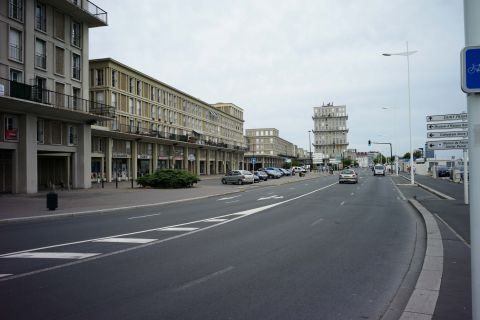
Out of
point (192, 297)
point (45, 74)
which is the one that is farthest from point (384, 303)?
point (45, 74)

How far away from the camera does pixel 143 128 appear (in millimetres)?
56062

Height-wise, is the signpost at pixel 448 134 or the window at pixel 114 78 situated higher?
the window at pixel 114 78

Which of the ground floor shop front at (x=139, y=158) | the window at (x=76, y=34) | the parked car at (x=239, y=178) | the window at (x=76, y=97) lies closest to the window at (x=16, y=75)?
the window at (x=76, y=97)

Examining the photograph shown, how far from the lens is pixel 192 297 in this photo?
5207 mm

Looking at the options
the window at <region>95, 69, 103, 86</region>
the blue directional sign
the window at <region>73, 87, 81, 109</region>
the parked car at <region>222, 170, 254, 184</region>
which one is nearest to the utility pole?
the blue directional sign

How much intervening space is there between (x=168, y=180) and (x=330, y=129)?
139 meters

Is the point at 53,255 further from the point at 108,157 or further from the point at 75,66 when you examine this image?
the point at 108,157

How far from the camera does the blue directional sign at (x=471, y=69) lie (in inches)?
131

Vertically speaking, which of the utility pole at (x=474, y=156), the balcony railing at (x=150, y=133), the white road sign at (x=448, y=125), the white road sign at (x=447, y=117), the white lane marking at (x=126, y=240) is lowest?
the white lane marking at (x=126, y=240)

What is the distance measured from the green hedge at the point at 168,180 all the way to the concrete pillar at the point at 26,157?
394 inches

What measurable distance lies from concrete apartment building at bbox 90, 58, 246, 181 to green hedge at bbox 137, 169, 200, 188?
7.98 m

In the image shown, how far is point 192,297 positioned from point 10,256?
4937 millimetres

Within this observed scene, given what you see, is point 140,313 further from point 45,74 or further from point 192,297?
point 45,74

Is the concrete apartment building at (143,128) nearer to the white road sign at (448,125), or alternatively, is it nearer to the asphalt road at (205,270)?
the asphalt road at (205,270)
